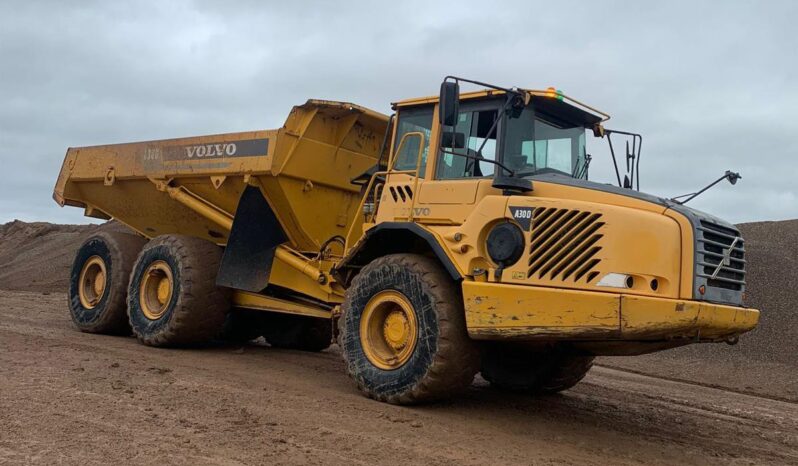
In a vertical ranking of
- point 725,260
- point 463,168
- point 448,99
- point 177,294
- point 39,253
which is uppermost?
point 448,99

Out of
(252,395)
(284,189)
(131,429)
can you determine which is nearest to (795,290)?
(284,189)

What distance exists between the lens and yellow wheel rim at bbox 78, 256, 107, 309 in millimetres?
9906

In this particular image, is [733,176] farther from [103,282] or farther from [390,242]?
[103,282]

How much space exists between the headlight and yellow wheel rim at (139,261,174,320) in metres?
4.50

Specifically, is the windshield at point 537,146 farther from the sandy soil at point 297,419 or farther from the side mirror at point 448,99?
the sandy soil at point 297,419

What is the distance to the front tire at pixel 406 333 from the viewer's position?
18.7 ft

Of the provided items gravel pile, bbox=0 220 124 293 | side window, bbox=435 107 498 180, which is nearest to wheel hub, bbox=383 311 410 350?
side window, bbox=435 107 498 180

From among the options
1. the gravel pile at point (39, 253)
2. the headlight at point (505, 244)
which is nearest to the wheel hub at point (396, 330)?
the headlight at point (505, 244)

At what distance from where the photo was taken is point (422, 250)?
652 centimetres

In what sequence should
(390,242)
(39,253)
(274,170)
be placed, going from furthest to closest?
(39,253) < (274,170) < (390,242)

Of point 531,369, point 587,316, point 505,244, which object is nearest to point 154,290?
point 531,369

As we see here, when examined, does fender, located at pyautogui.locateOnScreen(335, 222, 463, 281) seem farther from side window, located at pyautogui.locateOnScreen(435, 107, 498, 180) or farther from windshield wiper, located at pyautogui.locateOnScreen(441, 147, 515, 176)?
windshield wiper, located at pyautogui.locateOnScreen(441, 147, 515, 176)

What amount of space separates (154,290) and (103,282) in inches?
51.0

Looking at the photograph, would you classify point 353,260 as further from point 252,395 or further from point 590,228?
point 590,228
